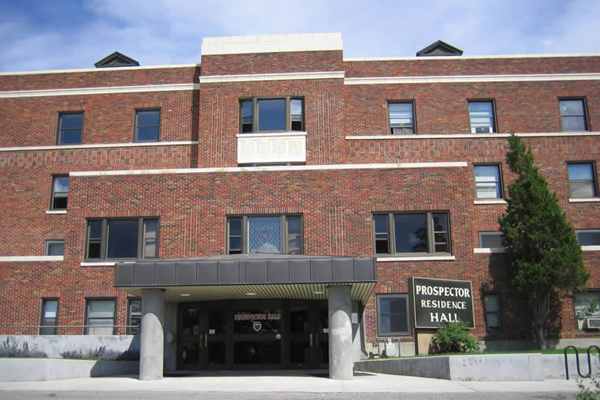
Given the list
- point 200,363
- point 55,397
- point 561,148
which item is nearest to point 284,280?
point 55,397

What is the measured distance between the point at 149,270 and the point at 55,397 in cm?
419

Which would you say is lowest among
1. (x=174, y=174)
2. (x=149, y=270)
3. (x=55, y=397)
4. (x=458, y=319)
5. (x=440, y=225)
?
(x=55, y=397)

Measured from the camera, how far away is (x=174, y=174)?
77.5 feet

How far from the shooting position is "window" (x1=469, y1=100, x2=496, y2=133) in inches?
1110

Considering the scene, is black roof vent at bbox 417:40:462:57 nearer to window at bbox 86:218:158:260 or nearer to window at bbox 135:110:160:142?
window at bbox 135:110:160:142

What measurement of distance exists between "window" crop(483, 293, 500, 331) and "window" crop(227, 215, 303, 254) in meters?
7.28

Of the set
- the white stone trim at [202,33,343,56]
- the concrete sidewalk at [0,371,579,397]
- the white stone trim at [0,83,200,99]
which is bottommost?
the concrete sidewalk at [0,371,579,397]

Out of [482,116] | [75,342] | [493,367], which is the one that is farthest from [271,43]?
[493,367]

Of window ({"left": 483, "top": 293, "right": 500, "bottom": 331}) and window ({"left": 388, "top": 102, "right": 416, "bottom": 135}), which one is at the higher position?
window ({"left": 388, "top": 102, "right": 416, "bottom": 135})

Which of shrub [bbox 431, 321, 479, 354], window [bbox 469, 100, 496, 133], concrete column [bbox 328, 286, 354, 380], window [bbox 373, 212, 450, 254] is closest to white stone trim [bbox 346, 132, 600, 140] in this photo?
window [bbox 469, 100, 496, 133]

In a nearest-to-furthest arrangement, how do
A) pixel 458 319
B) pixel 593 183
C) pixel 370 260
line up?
pixel 370 260 < pixel 458 319 < pixel 593 183

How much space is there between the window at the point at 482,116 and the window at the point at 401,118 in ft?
8.89

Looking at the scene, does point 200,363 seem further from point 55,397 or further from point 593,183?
point 593,183

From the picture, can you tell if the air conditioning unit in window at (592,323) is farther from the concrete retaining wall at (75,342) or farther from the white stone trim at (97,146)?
the white stone trim at (97,146)
